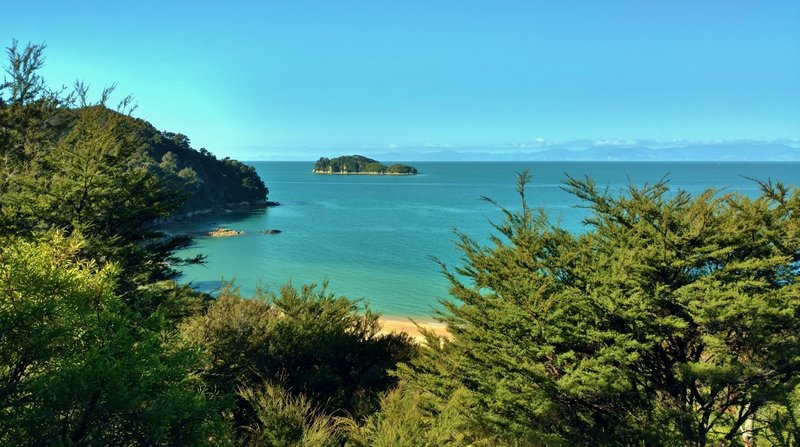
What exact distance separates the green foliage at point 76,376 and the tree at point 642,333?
18.4ft

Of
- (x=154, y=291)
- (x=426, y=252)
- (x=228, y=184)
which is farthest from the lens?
(x=228, y=184)

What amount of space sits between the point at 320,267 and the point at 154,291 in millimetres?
26793

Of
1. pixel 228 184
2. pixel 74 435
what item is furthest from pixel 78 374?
pixel 228 184

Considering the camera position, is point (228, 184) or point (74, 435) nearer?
point (74, 435)

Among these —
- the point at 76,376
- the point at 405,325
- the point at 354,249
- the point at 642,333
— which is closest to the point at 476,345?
the point at 642,333

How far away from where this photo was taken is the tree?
8.93m

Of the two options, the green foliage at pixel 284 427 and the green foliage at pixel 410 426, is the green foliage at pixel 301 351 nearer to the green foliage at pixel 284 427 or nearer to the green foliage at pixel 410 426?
the green foliage at pixel 284 427

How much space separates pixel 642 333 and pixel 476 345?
3.28 m

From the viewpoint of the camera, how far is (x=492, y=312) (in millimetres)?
10164

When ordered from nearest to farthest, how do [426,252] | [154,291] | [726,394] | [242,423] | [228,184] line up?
[726,394], [242,423], [154,291], [426,252], [228,184]

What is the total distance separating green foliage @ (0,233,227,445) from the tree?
220 inches

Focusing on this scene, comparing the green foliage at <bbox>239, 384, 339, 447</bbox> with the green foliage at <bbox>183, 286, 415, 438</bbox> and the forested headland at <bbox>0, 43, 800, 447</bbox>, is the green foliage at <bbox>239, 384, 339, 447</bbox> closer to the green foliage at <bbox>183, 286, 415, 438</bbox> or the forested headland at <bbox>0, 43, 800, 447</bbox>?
the forested headland at <bbox>0, 43, 800, 447</bbox>

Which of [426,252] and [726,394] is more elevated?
[726,394]

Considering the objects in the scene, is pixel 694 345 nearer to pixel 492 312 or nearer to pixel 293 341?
pixel 492 312
